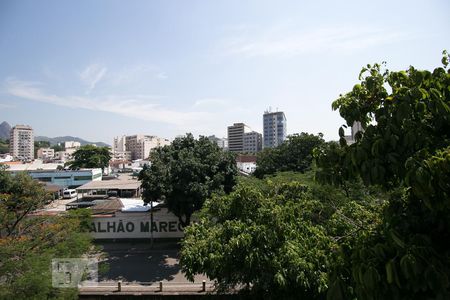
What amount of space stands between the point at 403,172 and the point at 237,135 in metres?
116

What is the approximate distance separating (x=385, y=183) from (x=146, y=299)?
10.2 meters

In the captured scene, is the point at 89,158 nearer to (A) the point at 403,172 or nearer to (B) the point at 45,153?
(A) the point at 403,172

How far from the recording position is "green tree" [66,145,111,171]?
189 feet

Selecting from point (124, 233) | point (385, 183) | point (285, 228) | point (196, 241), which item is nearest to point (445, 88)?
point (385, 183)

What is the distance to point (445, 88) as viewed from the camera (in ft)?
10.4

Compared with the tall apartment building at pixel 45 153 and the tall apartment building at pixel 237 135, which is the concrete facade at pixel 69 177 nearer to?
the tall apartment building at pixel 237 135

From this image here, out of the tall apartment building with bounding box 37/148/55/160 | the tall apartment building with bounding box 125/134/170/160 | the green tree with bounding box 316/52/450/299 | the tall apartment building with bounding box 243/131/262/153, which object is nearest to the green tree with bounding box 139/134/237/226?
the green tree with bounding box 316/52/450/299

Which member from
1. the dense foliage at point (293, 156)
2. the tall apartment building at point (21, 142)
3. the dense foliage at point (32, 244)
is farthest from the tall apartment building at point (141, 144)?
the dense foliage at point (32, 244)

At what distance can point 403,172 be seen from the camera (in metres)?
2.91

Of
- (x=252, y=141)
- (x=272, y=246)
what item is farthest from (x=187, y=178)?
(x=252, y=141)

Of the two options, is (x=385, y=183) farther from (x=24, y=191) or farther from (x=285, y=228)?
(x=24, y=191)

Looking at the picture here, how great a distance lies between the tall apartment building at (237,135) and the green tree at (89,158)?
203ft

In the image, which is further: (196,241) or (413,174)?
(196,241)

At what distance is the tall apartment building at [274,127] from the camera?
113 m
